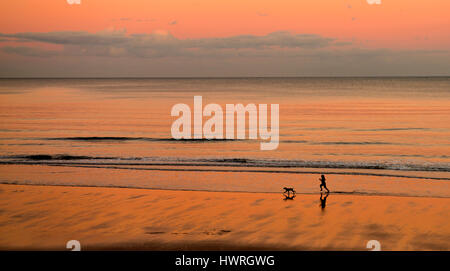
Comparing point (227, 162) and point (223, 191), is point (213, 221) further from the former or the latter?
point (227, 162)

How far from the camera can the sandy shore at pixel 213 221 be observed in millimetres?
10984

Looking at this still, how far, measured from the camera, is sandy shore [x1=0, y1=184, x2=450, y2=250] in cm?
1098

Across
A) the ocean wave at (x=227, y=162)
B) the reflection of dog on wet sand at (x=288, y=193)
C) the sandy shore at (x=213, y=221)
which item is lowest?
the sandy shore at (x=213, y=221)

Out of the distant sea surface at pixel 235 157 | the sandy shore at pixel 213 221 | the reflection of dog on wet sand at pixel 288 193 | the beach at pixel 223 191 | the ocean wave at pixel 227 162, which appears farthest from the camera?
the ocean wave at pixel 227 162

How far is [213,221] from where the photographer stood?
502 inches

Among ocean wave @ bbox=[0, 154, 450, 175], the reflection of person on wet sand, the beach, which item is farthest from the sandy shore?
ocean wave @ bbox=[0, 154, 450, 175]

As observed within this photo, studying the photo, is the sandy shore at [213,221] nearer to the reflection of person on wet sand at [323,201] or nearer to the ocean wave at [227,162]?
the reflection of person on wet sand at [323,201]

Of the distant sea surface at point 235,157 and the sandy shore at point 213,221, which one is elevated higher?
the distant sea surface at point 235,157

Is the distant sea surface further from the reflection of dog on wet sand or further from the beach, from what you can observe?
the reflection of dog on wet sand

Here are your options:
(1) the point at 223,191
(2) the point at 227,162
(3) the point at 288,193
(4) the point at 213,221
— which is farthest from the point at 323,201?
(2) the point at 227,162

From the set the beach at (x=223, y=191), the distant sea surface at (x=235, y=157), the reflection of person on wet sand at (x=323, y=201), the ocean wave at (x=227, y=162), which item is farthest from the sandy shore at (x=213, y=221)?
the ocean wave at (x=227, y=162)
